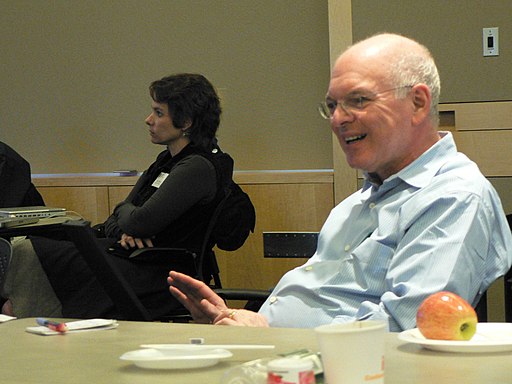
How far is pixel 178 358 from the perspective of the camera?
4.80 ft

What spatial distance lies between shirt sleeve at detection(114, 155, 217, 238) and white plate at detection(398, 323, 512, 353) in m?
2.49

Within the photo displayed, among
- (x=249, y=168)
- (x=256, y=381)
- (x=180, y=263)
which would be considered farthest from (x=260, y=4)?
(x=256, y=381)

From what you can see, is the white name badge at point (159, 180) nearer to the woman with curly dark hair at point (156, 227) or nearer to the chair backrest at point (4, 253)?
the woman with curly dark hair at point (156, 227)

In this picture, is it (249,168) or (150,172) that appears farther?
(249,168)

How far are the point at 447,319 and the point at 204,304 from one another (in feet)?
3.14

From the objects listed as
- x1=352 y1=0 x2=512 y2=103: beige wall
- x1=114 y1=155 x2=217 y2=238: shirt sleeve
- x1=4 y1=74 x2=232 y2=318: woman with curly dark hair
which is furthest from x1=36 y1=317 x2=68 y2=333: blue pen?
x1=352 y1=0 x2=512 y2=103: beige wall

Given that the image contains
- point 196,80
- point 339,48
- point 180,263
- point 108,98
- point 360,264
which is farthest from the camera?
point 108,98

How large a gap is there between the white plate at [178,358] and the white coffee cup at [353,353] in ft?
0.97

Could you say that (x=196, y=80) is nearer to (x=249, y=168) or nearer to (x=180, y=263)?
(x=180, y=263)

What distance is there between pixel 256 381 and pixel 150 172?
331 cm

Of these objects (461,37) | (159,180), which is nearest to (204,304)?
(159,180)

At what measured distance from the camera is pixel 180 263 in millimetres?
3986

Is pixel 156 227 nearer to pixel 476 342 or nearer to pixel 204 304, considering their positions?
pixel 204 304

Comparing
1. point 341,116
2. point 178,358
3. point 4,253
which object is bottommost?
point 4,253
